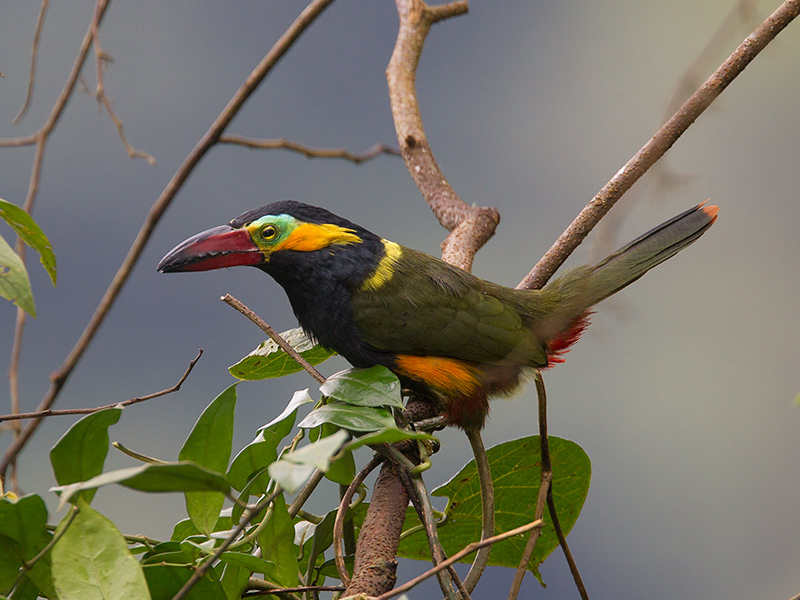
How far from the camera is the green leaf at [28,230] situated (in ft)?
3.34

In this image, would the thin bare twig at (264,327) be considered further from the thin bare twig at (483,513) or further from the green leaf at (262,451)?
the thin bare twig at (483,513)

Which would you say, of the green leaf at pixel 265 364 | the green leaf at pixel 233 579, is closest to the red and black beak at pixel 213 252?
the green leaf at pixel 265 364

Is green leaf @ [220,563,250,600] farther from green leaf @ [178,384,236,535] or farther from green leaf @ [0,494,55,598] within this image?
green leaf @ [0,494,55,598]

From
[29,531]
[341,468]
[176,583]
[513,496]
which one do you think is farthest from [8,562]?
[513,496]

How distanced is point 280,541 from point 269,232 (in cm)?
69

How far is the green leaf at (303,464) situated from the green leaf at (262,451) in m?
0.40

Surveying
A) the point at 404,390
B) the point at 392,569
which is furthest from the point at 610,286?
the point at 392,569

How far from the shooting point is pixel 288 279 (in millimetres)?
1553

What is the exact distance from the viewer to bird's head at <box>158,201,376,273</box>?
1.41 m

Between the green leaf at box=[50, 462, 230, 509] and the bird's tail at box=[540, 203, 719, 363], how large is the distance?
1163mm

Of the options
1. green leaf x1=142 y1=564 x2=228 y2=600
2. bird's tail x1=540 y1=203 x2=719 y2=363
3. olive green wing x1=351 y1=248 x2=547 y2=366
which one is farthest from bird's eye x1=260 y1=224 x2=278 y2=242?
green leaf x1=142 y1=564 x2=228 y2=600

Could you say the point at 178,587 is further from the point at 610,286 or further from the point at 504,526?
the point at 610,286

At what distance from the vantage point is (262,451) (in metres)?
1.01

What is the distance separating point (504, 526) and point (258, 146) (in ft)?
3.55
